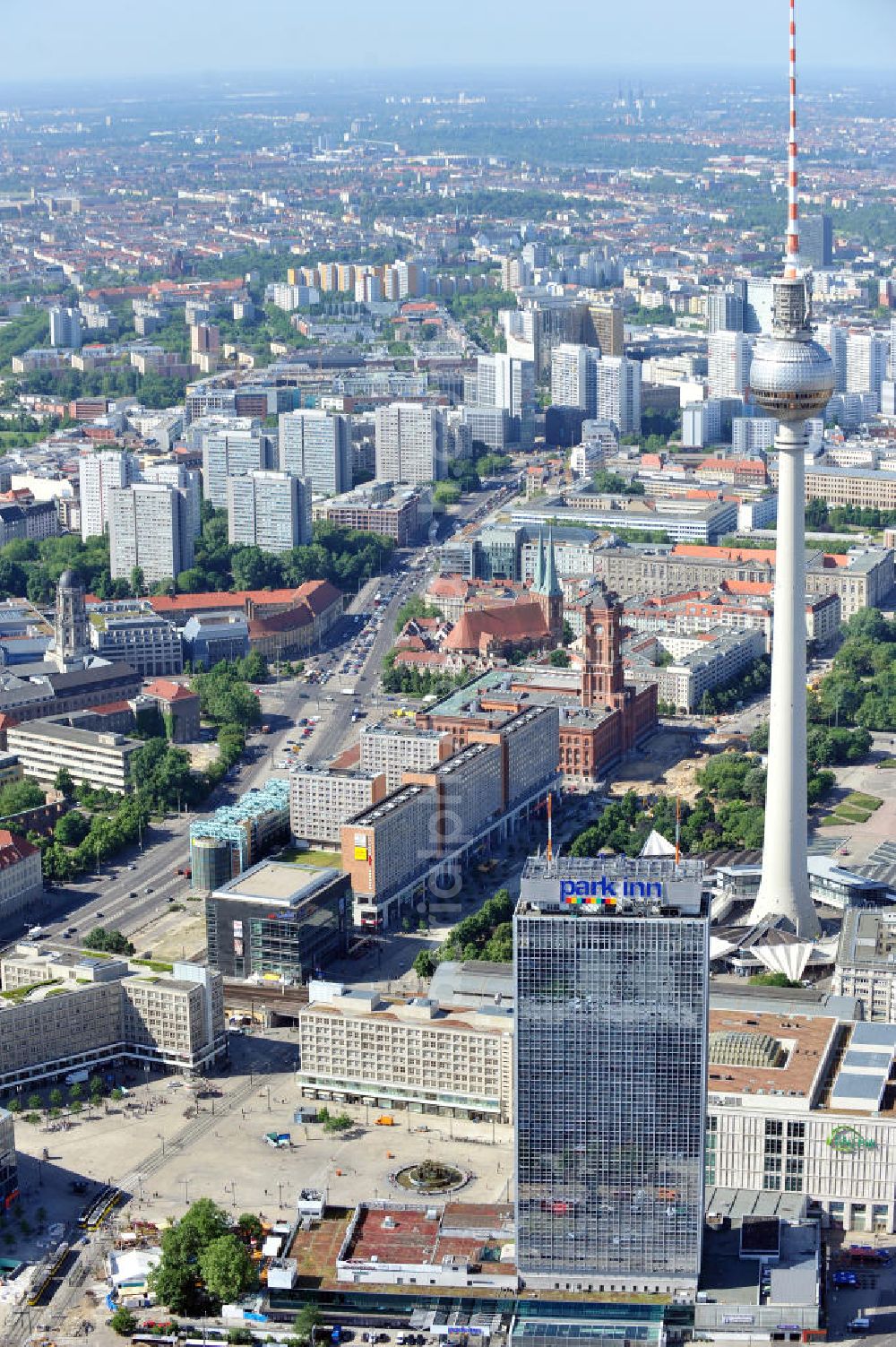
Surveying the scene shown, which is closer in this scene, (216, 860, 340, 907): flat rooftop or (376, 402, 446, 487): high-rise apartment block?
(216, 860, 340, 907): flat rooftop

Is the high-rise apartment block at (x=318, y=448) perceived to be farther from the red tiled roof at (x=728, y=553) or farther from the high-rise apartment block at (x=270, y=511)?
the red tiled roof at (x=728, y=553)

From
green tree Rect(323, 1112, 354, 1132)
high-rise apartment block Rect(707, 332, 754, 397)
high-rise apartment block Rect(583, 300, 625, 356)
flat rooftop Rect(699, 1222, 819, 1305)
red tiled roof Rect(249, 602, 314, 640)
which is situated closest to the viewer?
flat rooftop Rect(699, 1222, 819, 1305)

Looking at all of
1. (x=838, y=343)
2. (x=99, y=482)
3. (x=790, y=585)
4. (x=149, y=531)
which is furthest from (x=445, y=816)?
(x=838, y=343)

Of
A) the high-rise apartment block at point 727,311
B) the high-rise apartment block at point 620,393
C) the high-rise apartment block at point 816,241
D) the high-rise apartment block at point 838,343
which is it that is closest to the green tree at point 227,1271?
the high-rise apartment block at point 620,393

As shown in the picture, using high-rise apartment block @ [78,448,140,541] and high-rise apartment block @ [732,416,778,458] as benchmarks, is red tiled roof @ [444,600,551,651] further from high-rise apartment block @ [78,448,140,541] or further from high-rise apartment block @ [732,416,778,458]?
high-rise apartment block @ [732,416,778,458]

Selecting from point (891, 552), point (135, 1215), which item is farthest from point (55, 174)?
point (135, 1215)

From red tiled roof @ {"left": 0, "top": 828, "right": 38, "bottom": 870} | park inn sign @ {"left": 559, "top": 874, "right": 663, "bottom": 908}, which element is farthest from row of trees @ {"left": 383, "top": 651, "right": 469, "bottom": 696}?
park inn sign @ {"left": 559, "top": 874, "right": 663, "bottom": 908}
